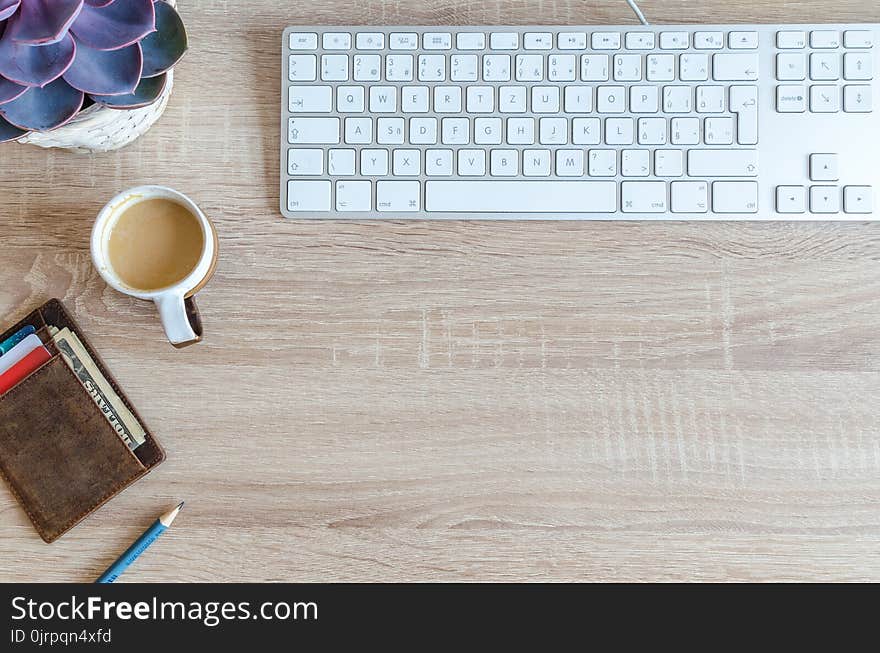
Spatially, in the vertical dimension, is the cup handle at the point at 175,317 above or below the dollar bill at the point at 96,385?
above

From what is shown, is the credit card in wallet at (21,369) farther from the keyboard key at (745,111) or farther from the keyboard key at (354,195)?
the keyboard key at (745,111)

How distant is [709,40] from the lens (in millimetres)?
672

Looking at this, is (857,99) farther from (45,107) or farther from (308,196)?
(45,107)

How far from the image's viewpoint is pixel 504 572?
675 millimetres

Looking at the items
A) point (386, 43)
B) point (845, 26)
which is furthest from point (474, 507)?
point (845, 26)

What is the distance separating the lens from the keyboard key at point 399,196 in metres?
0.67

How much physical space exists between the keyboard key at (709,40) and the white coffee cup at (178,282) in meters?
0.45

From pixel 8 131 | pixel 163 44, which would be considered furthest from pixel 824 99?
pixel 8 131

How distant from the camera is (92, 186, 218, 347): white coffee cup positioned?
613 millimetres

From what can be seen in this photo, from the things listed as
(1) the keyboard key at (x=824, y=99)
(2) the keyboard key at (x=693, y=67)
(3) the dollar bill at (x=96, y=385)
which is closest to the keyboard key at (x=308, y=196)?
(3) the dollar bill at (x=96, y=385)

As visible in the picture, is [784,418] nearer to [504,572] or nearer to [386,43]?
[504,572]

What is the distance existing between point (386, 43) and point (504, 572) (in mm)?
478

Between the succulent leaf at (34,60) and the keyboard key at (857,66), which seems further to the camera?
the keyboard key at (857,66)

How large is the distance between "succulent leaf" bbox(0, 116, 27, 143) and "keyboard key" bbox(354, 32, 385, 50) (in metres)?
0.28
